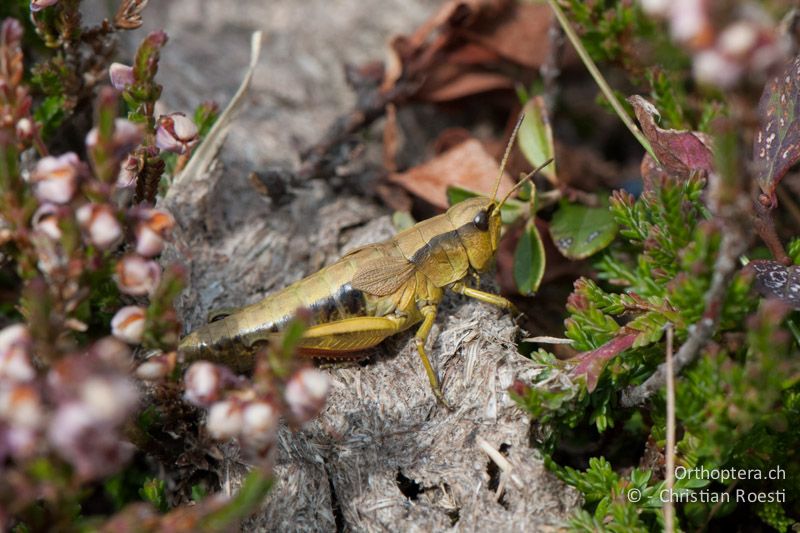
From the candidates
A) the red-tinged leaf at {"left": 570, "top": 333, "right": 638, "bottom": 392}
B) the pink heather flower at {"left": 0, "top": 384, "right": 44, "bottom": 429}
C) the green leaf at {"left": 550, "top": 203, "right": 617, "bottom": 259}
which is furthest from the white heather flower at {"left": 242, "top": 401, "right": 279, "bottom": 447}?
the green leaf at {"left": 550, "top": 203, "right": 617, "bottom": 259}

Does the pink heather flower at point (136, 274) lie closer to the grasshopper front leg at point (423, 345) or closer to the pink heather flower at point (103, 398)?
the pink heather flower at point (103, 398)

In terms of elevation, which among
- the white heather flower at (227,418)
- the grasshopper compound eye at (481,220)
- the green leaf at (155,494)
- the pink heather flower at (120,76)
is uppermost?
the pink heather flower at (120,76)

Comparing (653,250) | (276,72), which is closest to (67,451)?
(653,250)

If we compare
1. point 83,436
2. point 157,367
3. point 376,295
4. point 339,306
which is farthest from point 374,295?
point 83,436

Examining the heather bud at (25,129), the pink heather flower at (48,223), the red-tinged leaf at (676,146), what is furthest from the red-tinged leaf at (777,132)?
the heather bud at (25,129)

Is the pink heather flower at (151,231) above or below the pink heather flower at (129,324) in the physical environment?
above

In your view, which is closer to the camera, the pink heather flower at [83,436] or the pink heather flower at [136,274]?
the pink heather flower at [83,436]

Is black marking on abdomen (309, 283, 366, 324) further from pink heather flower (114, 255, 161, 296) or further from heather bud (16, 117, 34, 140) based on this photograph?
heather bud (16, 117, 34, 140)
